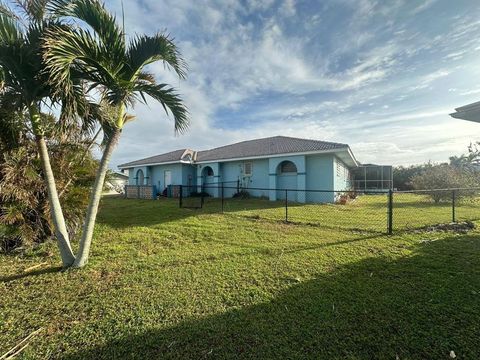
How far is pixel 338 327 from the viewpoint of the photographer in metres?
2.62

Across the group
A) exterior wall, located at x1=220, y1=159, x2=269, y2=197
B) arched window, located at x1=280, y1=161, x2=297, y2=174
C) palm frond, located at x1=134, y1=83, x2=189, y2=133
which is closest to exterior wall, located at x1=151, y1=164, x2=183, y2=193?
exterior wall, located at x1=220, y1=159, x2=269, y2=197

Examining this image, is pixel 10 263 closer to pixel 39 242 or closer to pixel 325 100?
pixel 39 242

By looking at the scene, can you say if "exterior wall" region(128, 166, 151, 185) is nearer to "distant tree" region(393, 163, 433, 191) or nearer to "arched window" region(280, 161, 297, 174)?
"arched window" region(280, 161, 297, 174)

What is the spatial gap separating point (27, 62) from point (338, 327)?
5.98 metres

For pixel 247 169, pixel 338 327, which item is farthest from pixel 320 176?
pixel 338 327

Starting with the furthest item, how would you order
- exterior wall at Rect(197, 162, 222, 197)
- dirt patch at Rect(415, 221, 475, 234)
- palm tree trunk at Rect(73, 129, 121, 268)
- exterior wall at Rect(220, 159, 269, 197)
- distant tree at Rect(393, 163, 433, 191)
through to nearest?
distant tree at Rect(393, 163, 433, 191) < exterior wall at Rect(197, 162, 222, 197) < exterior wall at Rect(220, 159, 269, 197) < dirt patch at Rect(415, 221, 475, 234) < palm tree trunk at Rect(73, 129, 121, 268)

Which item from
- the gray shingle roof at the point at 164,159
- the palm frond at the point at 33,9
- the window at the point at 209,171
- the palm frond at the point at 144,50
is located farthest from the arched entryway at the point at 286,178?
the palm frond at the point at 33,9

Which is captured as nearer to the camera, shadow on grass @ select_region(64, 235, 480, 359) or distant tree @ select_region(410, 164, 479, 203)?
shadow on grass @ select_region(64, 235, 480, 359)

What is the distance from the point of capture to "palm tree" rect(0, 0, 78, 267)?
3488 millimetres

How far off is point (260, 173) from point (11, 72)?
1434 cm

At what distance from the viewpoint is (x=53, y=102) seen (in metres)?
3.90

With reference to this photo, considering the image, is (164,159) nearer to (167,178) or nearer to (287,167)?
(167,178)

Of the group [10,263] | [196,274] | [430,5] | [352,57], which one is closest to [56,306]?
[196,274]

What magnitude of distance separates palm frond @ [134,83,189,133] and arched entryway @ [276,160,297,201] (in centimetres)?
1141
